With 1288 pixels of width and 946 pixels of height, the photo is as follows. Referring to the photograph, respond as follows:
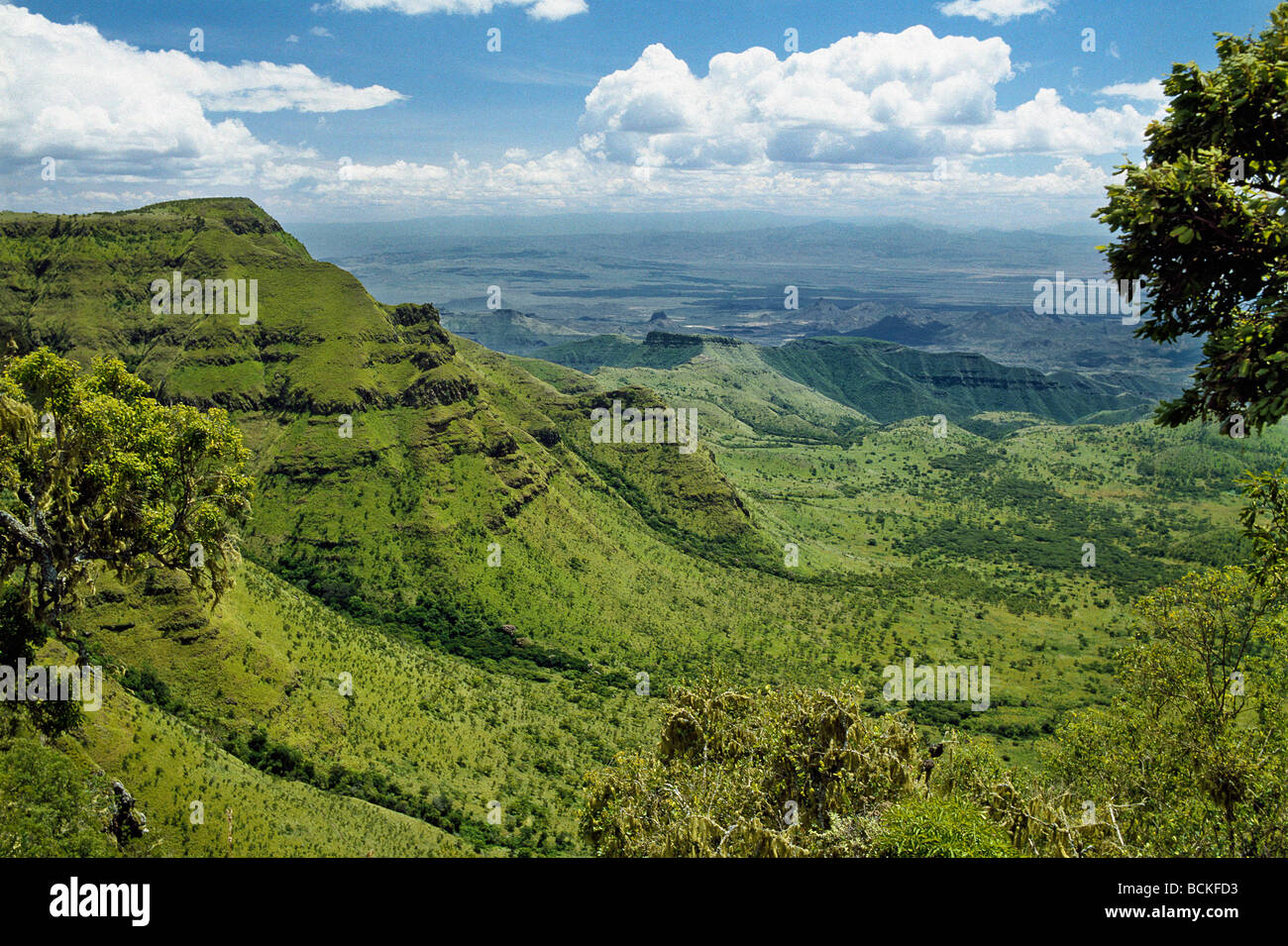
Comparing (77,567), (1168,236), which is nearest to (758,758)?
(1168,236)

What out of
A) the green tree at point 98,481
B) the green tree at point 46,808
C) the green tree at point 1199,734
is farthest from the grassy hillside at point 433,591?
the green tree at point 1199,734

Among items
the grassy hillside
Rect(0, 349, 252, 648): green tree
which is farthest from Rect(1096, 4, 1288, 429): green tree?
the grassy hillside

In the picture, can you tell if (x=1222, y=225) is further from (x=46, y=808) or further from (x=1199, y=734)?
(x=46, y=808)

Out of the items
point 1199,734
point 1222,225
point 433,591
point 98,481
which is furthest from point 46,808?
point 433,591

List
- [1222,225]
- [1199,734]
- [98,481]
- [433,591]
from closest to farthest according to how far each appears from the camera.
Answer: [1222,225] → [98,481] → [1199,734] → [433,591]

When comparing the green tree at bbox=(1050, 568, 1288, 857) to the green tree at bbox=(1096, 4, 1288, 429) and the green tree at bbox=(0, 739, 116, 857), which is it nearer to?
the green tree at bbox=(1096, 4, 1288, 429)

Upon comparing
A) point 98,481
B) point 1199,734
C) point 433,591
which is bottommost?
point 433,591
